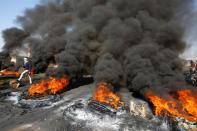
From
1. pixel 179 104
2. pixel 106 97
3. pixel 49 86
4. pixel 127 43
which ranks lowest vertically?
pixel 179 104

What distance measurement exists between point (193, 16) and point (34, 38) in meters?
19.3

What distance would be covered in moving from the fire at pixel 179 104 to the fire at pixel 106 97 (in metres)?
1.92

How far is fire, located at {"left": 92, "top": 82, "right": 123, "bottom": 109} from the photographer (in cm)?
1547

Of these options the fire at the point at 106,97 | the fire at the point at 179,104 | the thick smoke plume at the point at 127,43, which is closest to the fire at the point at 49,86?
the thick smoke plume at the point at 127,43

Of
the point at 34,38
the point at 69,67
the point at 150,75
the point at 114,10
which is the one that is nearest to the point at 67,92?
the point at 69,67

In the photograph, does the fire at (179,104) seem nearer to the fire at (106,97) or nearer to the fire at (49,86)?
the fire at (106,97)

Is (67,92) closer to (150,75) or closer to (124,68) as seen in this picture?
(124,68)

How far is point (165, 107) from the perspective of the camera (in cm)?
1502

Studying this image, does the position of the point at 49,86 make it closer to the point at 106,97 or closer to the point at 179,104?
the point at 106,97

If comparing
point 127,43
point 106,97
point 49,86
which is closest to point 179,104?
point 106,97

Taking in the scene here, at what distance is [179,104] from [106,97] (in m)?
3.86

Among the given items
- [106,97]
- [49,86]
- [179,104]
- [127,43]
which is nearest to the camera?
[179,104]

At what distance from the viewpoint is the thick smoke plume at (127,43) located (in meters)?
18.8

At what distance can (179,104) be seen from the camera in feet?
51.8
